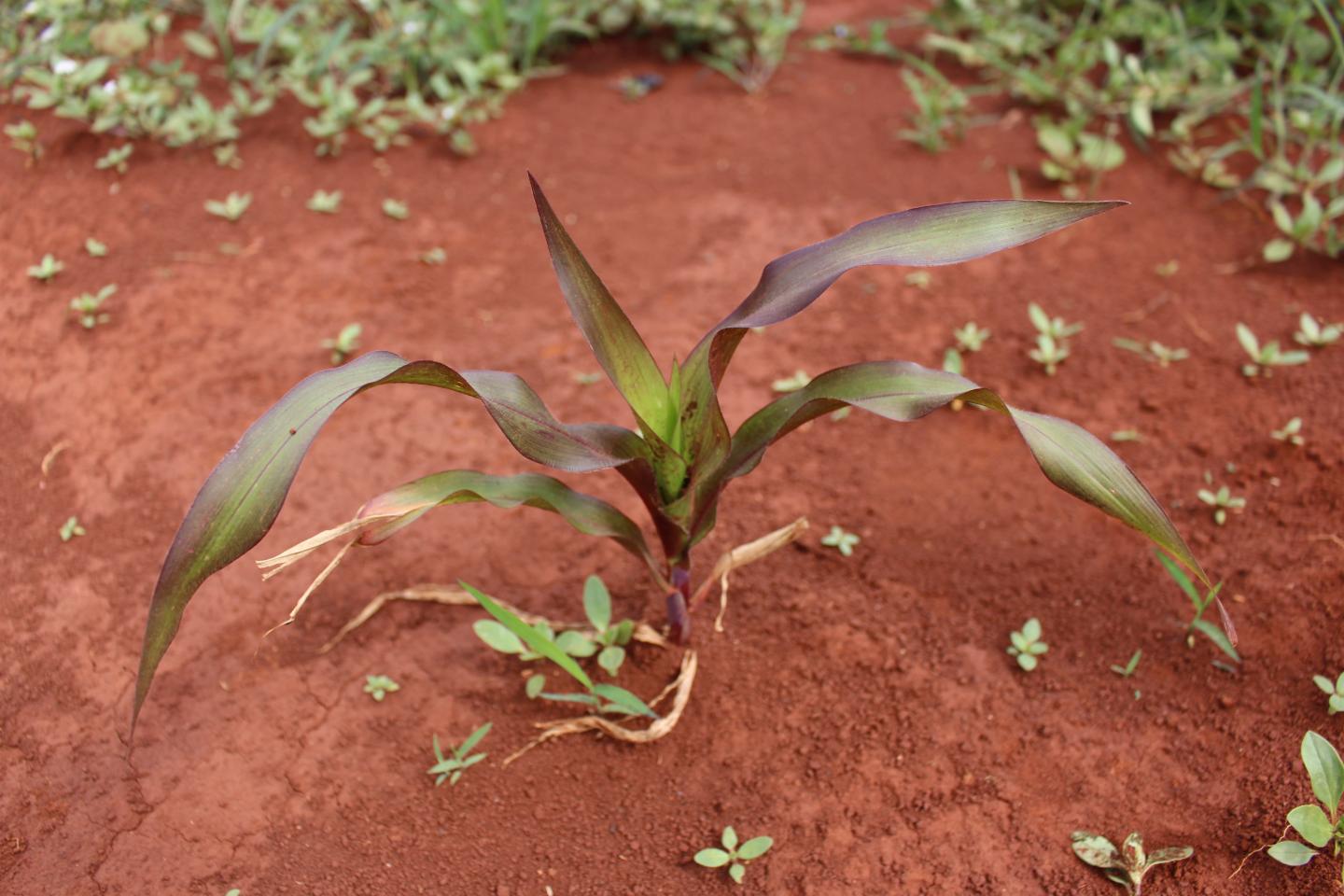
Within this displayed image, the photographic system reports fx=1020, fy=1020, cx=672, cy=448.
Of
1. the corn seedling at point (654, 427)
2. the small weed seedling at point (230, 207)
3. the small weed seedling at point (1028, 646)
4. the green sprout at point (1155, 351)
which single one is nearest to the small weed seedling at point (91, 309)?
the small weed seedling at point (230, 207)

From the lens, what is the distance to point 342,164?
10.8ft

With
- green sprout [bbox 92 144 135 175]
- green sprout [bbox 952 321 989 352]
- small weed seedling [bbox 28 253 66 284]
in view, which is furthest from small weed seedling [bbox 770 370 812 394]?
green sprout [bbox 92 144 135 175]

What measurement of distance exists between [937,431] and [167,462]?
176 cm

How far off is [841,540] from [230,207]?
2.09 meters

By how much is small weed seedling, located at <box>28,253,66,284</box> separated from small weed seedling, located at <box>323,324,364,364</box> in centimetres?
79

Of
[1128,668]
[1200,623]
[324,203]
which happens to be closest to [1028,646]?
[1128,668]

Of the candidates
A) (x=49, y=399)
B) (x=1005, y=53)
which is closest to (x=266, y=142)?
(x=49, y=399)

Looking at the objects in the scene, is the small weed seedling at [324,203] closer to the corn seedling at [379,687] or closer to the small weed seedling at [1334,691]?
the corn seedling at [379,687]

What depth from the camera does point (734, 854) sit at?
1.54m

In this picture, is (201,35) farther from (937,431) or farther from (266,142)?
(937,431)

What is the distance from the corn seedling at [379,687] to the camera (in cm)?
182

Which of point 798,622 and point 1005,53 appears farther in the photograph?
point 1005,53

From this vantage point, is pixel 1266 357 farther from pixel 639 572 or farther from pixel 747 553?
pixel 639 572

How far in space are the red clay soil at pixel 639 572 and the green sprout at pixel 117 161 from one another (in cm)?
4
